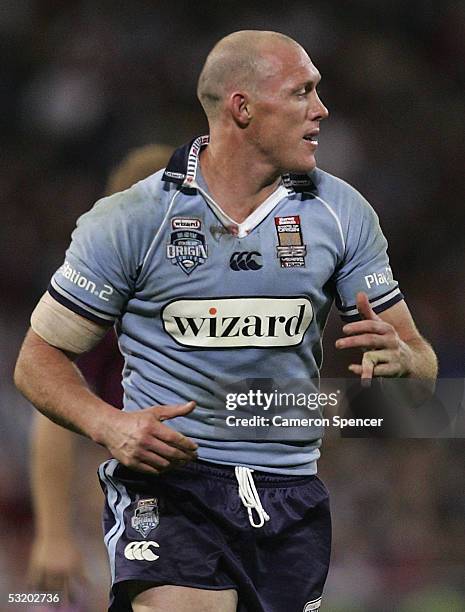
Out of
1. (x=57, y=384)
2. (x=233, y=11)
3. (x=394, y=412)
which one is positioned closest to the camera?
(x=57, y=384)

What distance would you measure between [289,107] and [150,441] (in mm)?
722

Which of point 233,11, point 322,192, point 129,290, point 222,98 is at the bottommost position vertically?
point 129,290

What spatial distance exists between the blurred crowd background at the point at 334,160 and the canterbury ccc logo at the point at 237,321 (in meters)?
1.06

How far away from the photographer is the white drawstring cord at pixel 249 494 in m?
2.12

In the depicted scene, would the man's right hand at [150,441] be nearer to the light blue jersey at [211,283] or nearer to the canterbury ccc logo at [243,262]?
the light blue jersey at [211,283]

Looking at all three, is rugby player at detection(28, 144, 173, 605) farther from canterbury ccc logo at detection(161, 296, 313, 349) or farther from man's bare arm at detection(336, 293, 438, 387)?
man's bare arm at detection(336, 293, 438, 387)

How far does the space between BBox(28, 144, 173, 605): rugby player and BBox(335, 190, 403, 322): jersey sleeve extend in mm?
843

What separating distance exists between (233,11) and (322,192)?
131 cm


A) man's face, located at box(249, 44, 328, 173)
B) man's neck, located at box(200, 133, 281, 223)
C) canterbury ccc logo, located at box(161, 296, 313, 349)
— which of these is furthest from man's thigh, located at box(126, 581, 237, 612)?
man's face, located at box(249, 44, 328, 173)

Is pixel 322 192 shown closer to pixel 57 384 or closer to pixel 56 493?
pixel 57 384

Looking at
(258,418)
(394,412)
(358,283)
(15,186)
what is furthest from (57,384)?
(15,186)

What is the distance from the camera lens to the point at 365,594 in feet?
10.8

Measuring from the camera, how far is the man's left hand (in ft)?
6.34

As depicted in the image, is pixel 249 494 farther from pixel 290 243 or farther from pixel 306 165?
pixel 306 165
